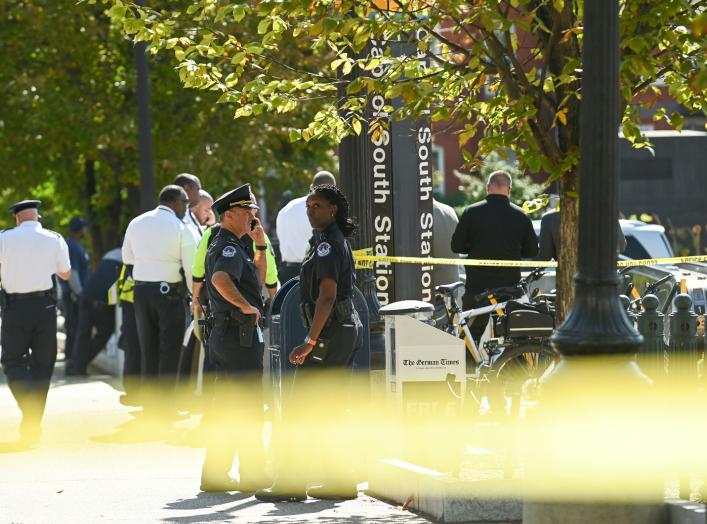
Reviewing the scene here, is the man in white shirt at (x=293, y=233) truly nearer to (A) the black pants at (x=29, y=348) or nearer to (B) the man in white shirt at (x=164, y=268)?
(B) the man in white shirt at (x=164, y=268)

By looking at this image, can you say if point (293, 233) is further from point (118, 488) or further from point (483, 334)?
point (118, 488)

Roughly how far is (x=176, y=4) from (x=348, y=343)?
696 inches

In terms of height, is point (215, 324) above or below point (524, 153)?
below

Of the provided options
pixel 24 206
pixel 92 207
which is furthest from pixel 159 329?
pixel 92 207

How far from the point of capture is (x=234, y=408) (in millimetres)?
9500

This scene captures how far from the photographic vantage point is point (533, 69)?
32.6 ft

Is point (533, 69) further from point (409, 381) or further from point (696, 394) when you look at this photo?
A: point (696, 394)

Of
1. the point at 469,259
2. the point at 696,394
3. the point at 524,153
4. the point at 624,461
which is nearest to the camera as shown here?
the point at 624,461

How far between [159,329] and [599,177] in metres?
7.34

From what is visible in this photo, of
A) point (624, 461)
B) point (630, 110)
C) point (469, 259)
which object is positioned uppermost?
point (630, 110)

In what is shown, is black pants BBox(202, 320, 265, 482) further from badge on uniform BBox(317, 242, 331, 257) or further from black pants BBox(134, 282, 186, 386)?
black pants BBox(134, 282, 186, 386)

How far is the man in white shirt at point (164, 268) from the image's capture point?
43.3ft

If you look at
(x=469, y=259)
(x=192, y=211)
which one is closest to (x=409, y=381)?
(x=469, y=259)

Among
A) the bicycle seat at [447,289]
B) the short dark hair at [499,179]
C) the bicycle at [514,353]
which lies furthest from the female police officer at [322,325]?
the short dark hair at [499,179]
